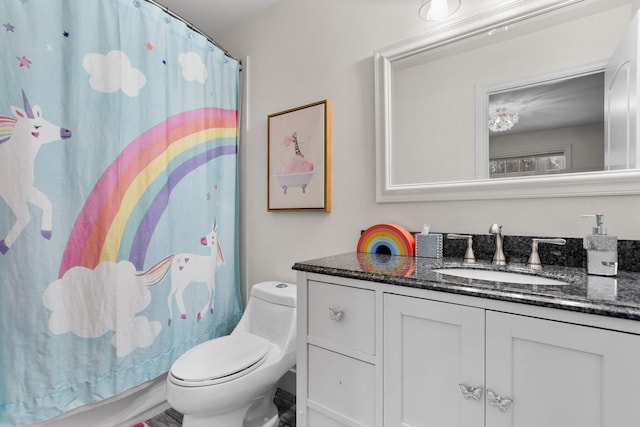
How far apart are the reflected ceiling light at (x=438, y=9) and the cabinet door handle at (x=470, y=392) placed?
1.40 metres

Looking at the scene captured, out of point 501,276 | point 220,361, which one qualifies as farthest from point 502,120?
point 220,361

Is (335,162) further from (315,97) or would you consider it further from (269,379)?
(269,379)

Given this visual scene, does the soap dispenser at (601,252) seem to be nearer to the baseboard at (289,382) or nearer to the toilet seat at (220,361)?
the toilet seat at (220,361)

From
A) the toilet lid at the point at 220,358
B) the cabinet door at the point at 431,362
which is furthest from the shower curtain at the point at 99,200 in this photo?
the cabinet door at the point at 431,362

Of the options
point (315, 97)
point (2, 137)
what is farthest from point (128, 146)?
point (315, 97)

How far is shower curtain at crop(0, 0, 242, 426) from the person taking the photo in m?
1.20

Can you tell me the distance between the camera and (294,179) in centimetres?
185

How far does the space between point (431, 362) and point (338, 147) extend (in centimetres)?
116

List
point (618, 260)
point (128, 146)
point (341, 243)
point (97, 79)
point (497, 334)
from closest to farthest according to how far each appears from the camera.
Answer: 1. point (497, 334)
2. point (618, 260)
3. point (97, 79)
4. point (128, 146)
5. point (341, 243)

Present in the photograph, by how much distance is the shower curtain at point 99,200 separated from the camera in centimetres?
120

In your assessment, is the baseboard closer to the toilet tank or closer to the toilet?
the toilet

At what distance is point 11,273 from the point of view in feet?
3.88

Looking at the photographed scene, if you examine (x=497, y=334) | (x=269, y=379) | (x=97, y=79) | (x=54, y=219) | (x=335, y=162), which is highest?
(x=97, y=79)

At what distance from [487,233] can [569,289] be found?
0.50 meters
